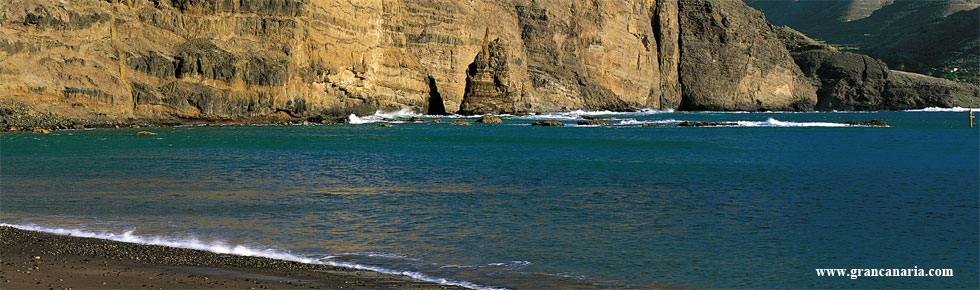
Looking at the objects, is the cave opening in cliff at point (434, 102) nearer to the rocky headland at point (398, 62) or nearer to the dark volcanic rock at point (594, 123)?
the rocky headland at point (398, 62)

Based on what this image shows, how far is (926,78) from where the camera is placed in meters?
143

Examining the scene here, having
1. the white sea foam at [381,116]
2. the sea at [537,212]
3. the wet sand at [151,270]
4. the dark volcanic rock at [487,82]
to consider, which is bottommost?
the white sea foam at [381,116]

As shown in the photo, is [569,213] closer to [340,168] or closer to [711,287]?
[711,287]

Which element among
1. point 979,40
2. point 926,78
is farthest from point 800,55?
point 979,40

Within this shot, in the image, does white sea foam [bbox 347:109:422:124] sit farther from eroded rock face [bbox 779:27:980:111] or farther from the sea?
eroded rock face [bbox 779:27:980:111]

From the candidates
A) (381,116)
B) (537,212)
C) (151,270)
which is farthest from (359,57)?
(151,270)

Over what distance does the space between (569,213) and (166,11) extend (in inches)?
1983

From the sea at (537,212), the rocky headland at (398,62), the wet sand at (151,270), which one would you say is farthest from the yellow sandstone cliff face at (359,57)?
the wet sand at (151,270)

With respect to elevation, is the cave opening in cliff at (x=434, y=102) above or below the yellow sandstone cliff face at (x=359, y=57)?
below

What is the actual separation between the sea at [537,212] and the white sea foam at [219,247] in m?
0.05

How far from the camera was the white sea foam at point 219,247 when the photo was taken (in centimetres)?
988

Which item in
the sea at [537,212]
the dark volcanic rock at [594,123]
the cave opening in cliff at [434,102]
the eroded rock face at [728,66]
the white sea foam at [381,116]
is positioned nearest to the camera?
the sea at [537,212]

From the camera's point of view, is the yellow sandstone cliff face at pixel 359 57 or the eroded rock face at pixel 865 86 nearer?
the yellow sandstone cliff face at pixel 359 57

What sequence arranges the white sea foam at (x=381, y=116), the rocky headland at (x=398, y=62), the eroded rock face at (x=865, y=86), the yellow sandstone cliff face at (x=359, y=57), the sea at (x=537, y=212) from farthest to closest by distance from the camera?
the eroded rock face at (x=865, y=86)
the white sea foam at (x=381, y=116)
the rocky headland at (x=398, y=62)
the yellow sandstone cliff face at (x=359, y=57)
the sea at (x=537, y=212)
